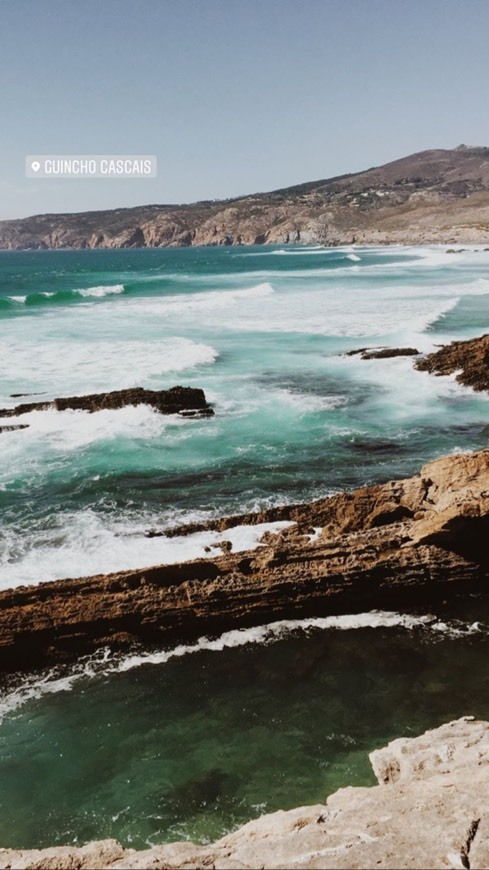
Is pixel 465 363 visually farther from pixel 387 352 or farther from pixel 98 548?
pixel 98 548

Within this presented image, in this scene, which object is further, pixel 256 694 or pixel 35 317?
pixel 35 317

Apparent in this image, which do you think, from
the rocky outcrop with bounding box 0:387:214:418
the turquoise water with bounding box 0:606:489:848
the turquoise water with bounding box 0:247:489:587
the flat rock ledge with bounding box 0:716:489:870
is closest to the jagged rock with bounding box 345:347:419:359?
the turquoise water with bounding box 0:247:489:587

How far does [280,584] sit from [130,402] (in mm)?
11451

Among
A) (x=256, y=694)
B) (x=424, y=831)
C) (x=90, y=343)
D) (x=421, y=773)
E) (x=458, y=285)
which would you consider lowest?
(x=256, y=694)

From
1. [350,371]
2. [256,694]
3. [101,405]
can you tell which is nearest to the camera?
[256,694]

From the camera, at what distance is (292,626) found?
27.9 ft

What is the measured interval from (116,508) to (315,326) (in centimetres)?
2519

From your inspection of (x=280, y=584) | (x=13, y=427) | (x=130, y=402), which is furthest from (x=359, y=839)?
(x=130, y=402)

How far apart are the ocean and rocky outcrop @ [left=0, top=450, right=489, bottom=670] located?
360mm

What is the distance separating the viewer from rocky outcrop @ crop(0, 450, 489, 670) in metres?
7.99

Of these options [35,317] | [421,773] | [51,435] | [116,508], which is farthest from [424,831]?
[35,317]

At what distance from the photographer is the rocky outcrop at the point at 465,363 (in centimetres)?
2130

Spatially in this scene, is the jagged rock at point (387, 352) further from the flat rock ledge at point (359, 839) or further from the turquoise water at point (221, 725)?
the flat rock ledge at point (359, 839)

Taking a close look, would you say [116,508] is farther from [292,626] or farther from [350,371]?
[350,371]
